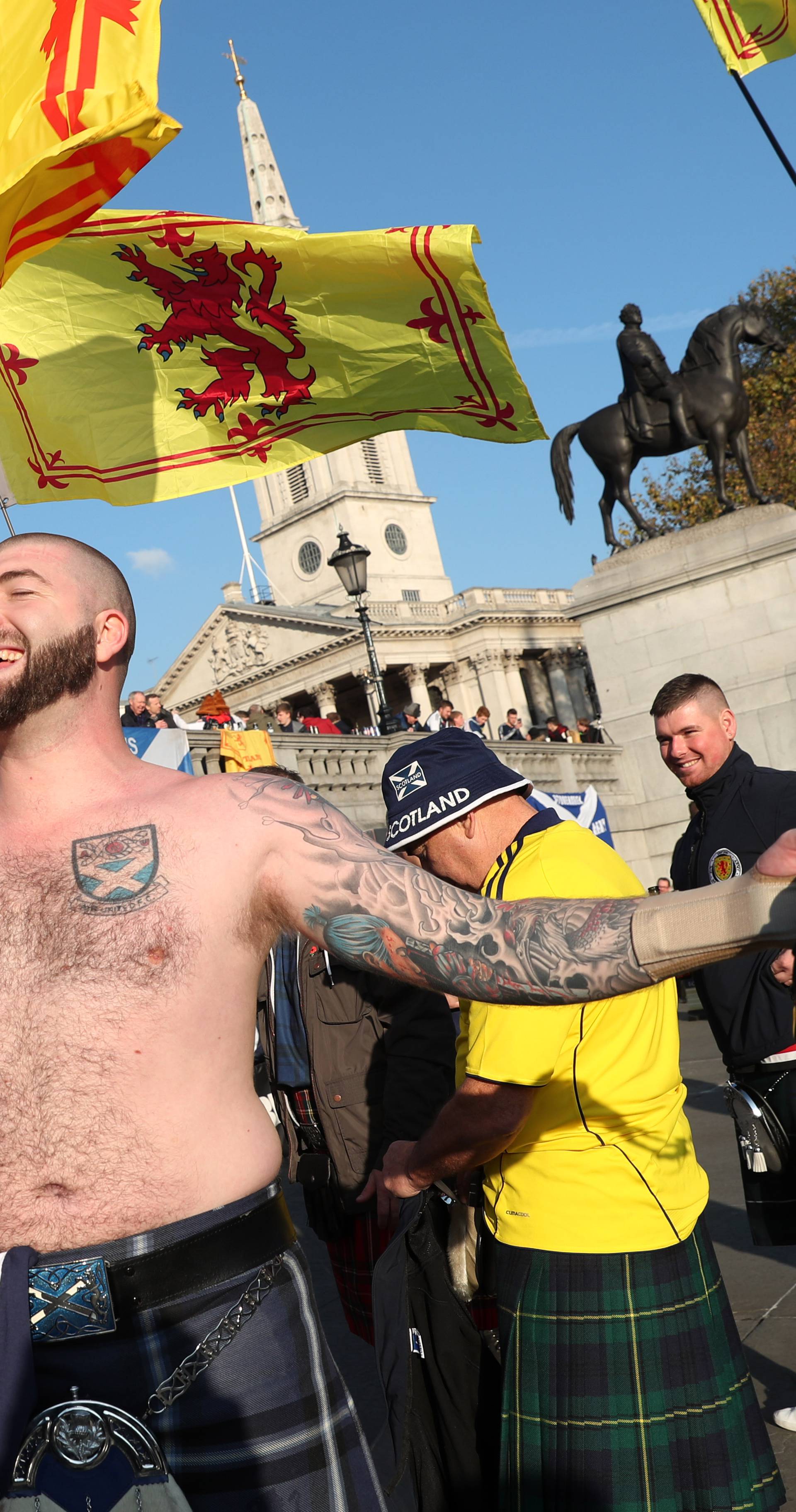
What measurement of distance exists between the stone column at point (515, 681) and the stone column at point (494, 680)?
248mm

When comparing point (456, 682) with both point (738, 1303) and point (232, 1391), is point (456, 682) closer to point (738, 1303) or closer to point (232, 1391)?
point (738, 1303)

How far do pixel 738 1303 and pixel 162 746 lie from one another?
7.66 m

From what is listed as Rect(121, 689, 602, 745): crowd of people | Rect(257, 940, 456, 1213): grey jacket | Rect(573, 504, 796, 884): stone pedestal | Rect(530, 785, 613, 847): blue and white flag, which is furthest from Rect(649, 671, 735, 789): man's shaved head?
Rect(573, 504, 796, 884): stone pedestal

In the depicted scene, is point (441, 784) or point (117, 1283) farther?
point (441, 784)

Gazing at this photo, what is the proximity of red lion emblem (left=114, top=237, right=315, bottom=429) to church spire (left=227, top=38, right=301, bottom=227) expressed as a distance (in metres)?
90.5

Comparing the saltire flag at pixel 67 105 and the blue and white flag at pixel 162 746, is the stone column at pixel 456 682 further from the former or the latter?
the saltire flag at pixel 67 105

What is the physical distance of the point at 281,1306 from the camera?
184 cm

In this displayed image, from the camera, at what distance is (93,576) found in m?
2.02

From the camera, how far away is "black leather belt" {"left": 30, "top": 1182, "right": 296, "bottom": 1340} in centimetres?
171

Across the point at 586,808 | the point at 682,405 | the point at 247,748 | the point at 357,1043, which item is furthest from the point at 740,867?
the point at 682,405

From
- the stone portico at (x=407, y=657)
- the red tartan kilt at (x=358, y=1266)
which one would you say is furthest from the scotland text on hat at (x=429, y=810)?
the stone portico at (x=407, y=657)

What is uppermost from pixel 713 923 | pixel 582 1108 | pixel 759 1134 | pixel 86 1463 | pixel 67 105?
pixel 67 105

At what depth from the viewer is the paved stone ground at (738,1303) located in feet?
12.8

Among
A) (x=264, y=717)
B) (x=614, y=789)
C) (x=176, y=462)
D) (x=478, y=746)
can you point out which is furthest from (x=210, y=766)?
(x=478, y=746)
